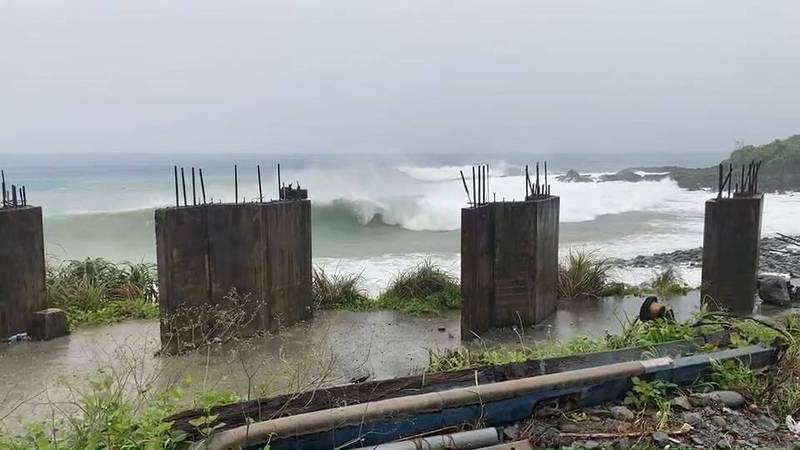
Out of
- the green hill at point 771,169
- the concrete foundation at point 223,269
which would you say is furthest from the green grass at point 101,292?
the green hill at point 771,169

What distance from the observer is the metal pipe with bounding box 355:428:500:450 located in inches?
123

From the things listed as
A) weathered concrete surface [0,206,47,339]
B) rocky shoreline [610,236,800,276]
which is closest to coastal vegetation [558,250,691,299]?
rocky shoreline [610,236,800,276]

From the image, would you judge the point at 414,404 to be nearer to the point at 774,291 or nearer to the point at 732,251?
the point at 732,251

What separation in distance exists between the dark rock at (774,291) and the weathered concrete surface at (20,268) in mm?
9683

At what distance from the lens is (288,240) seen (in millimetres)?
7945

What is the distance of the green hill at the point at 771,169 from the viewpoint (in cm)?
3278

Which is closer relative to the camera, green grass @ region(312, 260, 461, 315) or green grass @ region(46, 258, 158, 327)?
green grass @ region(46, 258, 158, 327)

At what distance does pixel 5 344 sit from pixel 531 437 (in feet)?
20.7

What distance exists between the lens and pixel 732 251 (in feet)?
27.2

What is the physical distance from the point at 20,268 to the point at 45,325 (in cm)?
72

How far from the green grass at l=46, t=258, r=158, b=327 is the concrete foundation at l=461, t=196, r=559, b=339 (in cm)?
435

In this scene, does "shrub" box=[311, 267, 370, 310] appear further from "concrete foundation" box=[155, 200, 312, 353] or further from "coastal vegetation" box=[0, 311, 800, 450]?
"coastal vegetation" box=[0, 311, 800, 450]

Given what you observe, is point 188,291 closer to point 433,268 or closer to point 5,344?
point 5,344

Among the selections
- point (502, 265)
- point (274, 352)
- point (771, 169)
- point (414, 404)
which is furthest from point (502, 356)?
point (771, 169)
